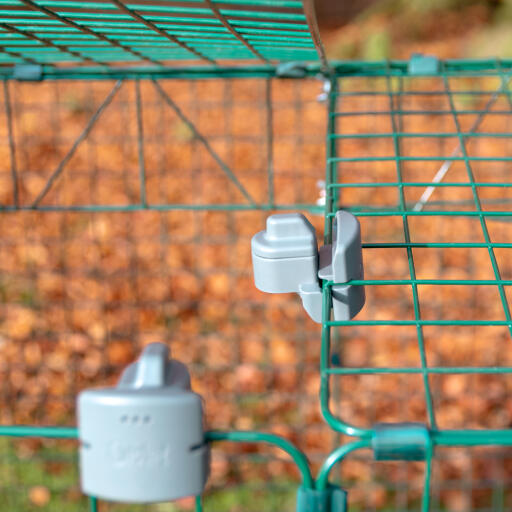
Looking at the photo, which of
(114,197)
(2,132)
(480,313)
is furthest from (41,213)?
(480,313)

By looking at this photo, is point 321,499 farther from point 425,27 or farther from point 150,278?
point 425,27

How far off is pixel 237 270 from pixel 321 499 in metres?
1.86

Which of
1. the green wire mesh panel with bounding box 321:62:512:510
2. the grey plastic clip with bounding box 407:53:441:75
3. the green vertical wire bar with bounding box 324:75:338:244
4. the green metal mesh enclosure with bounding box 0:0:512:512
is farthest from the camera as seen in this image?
the green wire mesh panel with bounding box 321:62:512:510

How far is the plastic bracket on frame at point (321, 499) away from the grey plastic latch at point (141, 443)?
0.35 feet

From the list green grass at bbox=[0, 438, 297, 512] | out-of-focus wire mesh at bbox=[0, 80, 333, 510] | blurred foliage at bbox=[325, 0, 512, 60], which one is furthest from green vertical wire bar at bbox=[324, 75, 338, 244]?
blurred foliage at bbox=[325, 0, 512, 60]

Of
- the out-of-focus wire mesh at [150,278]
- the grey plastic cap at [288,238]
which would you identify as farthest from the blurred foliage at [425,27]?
the grey plastic cap at [288,238]

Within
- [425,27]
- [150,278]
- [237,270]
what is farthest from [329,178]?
[425,27]

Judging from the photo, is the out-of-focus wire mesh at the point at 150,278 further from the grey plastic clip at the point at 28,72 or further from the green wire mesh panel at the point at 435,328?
the grey plastic clip at the point at 28,72

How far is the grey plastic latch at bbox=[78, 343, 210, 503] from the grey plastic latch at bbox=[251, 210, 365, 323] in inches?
10.6

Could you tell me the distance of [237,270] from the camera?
2.52 m

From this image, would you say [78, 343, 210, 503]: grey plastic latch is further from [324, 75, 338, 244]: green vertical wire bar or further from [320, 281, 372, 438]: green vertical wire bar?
[324, 75, 338, 244]: green vertical wire bar

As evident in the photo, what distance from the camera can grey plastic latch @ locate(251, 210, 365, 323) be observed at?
0.85 meters

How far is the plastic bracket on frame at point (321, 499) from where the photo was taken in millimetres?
676

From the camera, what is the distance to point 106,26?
1.00 metres
